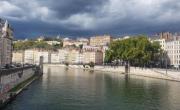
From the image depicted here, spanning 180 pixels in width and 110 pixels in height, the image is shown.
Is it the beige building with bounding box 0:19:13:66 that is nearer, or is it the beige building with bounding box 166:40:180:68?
the beige building with bounding box 0:19:13:66

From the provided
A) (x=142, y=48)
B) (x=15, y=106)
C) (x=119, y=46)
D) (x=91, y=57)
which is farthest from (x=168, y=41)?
(x=15, y=106)

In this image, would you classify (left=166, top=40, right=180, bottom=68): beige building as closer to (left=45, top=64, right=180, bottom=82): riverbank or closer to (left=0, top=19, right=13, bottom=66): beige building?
(left=45, top=64, right=180, bottom=82): riverbank

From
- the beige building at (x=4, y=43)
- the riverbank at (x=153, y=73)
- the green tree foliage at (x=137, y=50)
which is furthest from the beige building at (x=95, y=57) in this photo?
the beige building at (x=4, y=43)

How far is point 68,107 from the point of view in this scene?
36.6m

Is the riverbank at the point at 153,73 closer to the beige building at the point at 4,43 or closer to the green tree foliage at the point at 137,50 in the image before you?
the green tree foliage at the point at 137,50

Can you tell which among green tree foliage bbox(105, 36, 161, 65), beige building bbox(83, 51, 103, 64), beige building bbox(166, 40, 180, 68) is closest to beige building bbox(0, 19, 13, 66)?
green tree foliage bbox(105, 36, 161, 65)

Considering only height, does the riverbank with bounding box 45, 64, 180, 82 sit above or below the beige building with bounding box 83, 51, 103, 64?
below

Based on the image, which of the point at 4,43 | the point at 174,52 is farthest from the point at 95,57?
the point at 4,43

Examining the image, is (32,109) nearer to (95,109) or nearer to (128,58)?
(95,109)

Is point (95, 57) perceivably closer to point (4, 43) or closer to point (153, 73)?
point (153, 73)

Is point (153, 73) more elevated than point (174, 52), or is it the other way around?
point (174, 52)

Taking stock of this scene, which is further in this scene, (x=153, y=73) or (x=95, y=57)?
(x=95, y=57)

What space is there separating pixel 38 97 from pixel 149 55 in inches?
2379

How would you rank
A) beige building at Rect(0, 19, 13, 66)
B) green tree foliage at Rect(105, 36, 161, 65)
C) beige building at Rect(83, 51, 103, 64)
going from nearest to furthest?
beige building at Rect(0, 19, 13, 66), green tree foliage at Rect(105, 36, 161, 65), beige building at Rect(83, 51, 103, 64)
